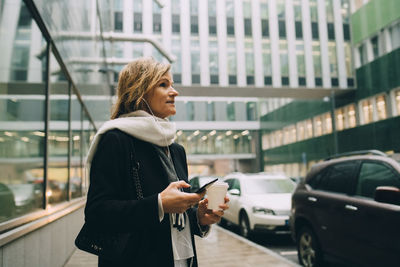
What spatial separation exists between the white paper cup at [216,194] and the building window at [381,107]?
23655 millimetres

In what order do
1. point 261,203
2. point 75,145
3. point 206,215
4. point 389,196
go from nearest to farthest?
1. point 206,215
2. point 389,196
3. point 75,145
4. point 261,203

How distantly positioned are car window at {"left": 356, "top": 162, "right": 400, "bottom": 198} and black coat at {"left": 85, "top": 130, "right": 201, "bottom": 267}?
11.8ft

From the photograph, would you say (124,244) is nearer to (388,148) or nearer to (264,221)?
(264,221)

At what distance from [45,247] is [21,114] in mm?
1644

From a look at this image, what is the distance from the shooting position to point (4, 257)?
2854mm

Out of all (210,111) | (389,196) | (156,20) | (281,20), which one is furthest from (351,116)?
(389,196)

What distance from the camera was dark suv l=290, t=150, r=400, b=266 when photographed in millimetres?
4078

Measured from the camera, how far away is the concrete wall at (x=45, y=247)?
3.09m

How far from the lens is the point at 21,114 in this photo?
146 inches

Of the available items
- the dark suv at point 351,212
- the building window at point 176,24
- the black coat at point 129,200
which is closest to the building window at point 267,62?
the building window at point 176,24

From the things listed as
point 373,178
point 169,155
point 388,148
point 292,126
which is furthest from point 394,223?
point 292,126

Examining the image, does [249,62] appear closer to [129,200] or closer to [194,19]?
[194,19]

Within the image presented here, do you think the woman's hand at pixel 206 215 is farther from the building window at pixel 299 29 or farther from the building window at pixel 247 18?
the building window at pixel 299 29

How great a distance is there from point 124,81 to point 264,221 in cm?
729
